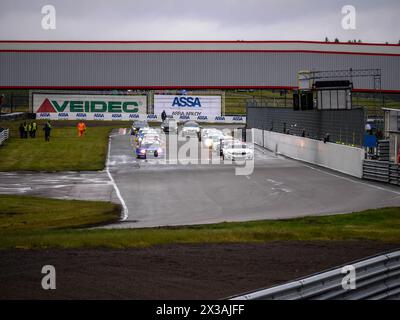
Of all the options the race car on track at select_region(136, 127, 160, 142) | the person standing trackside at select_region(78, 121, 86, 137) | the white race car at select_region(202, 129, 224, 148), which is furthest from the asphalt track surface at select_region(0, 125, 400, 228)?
the person standing trackside at select_region(78, 121, 86, 137)

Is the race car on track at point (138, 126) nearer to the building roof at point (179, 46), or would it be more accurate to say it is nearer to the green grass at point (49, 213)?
the building roof at point (179, 46)

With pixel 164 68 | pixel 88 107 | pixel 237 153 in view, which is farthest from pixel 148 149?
pixel 88 107

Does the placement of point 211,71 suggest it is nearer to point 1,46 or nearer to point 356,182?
point 1,46

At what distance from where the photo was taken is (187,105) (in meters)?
82.1

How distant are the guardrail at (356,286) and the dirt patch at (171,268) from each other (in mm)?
1649

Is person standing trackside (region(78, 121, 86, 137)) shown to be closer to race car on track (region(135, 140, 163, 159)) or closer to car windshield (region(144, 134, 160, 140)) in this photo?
car windshield (region(144, 134, 160, 140))

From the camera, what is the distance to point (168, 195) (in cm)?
3100

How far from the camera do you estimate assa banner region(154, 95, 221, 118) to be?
81375mm

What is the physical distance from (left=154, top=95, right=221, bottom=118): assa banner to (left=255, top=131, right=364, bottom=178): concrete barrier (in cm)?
2507

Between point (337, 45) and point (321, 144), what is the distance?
3900 cm

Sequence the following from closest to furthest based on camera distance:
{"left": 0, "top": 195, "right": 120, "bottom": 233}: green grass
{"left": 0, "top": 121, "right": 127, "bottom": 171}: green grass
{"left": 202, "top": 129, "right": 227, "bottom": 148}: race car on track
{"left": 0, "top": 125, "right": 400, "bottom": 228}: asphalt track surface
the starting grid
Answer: {"left": 0, "top": 195, "right": 120, "bottom": 233}: green grass → {"left": 0, "top": 125, "right": 400, "bottom": 228}: asphalt track surface → {"left": 0, "top": 121, "right": 127, "bottom": 171}: green grass → {"left": 202, "top": 129, "right": 227, "bottom": 148}: race car on track → the starting grid

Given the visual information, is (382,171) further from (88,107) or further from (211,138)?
(88,107)

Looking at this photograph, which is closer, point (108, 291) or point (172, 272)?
point (108, 291)
